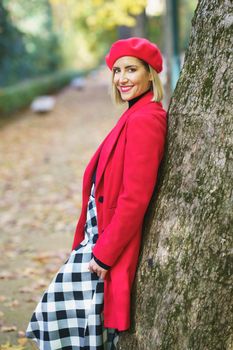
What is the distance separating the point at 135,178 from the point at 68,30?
99.7 ft

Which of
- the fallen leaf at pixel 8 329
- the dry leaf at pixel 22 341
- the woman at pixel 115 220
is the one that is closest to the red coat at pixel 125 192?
the woman at pixel 115 220

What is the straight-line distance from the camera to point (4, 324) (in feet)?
12.6

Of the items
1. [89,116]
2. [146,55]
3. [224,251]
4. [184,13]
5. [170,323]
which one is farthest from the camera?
[184,13]

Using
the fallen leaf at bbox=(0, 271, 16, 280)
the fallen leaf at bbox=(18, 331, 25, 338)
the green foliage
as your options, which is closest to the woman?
the fallen leaf at bbox=(18, 331, 25, 338)

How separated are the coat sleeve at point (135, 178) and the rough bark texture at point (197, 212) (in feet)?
0.24

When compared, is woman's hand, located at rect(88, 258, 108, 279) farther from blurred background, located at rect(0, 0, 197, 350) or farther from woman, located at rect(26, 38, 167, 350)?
blurred background, located at rect(0, 0, 197, 350)

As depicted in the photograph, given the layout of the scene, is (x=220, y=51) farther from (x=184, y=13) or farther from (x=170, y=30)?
(x=184, y=13)

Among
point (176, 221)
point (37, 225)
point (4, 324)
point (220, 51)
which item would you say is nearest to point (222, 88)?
point (220, 51)

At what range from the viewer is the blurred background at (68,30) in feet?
33.3

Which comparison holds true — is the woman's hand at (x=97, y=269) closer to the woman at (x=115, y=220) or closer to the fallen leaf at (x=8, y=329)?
the woman at (x=115, y=220)

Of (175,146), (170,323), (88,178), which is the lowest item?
(170,323)

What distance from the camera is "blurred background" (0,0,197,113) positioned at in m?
10.2

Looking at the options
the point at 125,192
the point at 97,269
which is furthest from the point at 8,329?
the point at 125,192

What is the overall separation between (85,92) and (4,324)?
1937 cm
